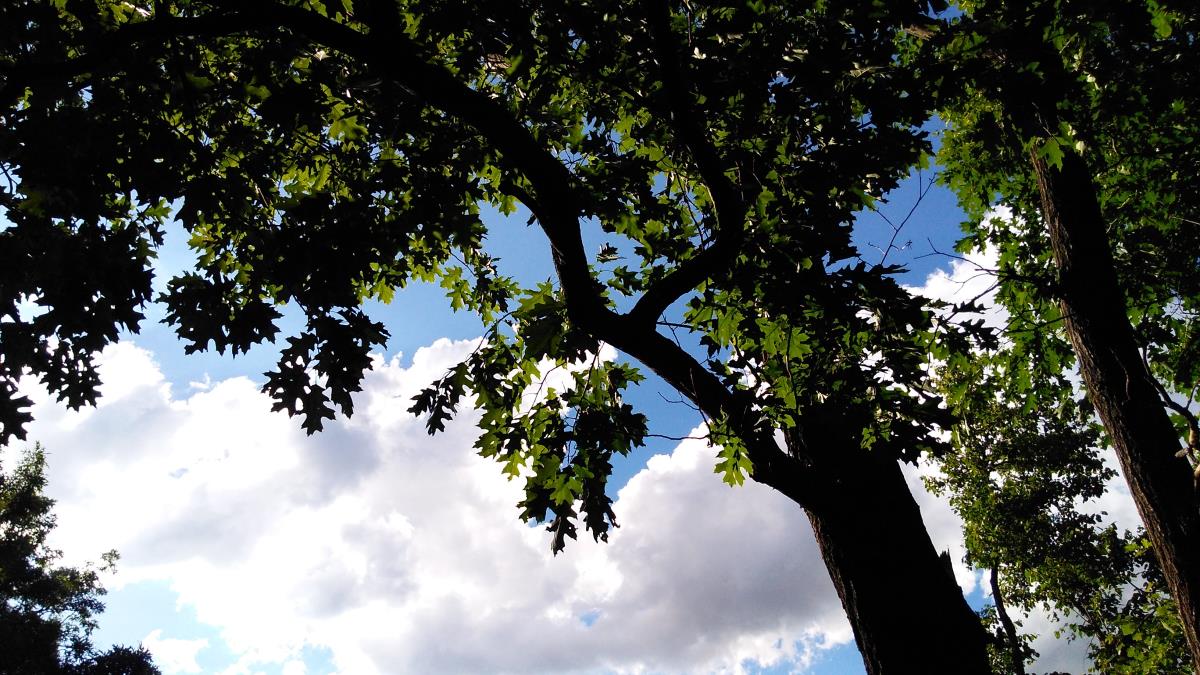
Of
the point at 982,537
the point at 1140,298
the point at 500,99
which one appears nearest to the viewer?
the point at 500,99

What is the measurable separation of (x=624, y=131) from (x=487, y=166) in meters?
1.28

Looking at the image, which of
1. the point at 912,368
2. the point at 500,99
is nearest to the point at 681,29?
the point at 500,99

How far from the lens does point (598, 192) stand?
19.2 ft

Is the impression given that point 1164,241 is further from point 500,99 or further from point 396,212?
point 396,212

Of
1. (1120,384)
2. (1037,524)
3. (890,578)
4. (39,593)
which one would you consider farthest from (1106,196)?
(39,593)

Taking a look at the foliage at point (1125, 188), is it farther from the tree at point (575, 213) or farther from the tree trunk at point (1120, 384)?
the tree at point (575, 213)

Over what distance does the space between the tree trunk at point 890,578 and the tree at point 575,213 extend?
2 centimetres

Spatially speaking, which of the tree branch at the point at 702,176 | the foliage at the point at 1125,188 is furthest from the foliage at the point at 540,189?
the foliage at the point at 1125,188

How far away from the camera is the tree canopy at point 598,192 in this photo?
4.35 metres

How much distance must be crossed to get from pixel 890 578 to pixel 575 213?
334 centimetres

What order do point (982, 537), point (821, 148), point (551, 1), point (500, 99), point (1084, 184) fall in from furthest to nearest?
point (982, 537)
point (1084, 184)
point (500, 99)
point (821, 148)
point (551, 1)

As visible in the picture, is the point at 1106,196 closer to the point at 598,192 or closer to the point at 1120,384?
the point at 1120,384

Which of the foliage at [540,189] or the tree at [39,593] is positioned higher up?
the tree at [39,593]

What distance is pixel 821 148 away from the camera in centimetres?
484
